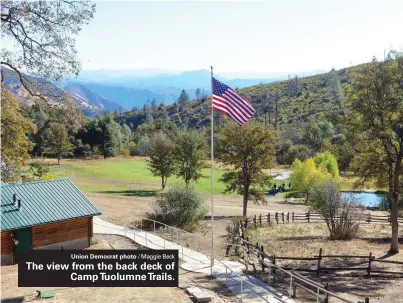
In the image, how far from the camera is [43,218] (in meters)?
25.1

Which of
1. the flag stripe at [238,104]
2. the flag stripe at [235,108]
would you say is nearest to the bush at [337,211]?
the flag stripe at [238,104]

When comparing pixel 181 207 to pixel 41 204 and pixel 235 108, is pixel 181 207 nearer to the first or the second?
pixel 41 204

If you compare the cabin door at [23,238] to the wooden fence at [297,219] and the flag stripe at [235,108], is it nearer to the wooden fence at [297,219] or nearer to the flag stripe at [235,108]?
the flag stripe at [235,108]

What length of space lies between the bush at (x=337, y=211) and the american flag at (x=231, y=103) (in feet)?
50.3

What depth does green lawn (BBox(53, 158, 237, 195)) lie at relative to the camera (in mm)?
68188

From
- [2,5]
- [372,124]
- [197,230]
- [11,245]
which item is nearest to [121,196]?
[197,230]

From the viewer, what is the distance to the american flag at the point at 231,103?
20516 mm

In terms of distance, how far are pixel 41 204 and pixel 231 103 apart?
43.2 feet

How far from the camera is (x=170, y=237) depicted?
97.9ft

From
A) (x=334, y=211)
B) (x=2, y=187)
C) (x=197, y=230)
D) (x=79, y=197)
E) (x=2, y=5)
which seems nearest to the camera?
(x=2, y=5)

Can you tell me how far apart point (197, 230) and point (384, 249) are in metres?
14.1

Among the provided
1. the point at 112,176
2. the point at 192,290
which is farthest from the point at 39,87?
the point at 112,176

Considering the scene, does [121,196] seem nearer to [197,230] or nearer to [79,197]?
[197,230]

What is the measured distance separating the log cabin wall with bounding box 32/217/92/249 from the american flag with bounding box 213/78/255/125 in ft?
38.8
